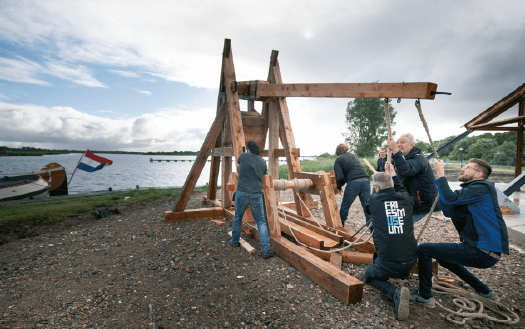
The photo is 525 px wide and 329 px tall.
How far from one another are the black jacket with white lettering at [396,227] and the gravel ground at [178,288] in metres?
0.68

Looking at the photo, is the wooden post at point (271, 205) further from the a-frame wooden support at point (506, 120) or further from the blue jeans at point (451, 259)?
the a-frame wooden support at point (506, 120)

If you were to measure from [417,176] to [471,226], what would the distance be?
1315 millimetres

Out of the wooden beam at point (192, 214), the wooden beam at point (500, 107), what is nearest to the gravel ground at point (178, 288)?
the wooden beam at point (192, 214)

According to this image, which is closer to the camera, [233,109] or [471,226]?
[471,226]

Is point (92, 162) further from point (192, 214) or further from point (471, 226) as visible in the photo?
point (471, 226)

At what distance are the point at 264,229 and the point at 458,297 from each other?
2.90m

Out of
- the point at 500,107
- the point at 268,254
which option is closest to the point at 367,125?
the point at 500,107

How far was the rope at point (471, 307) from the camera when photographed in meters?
2.96

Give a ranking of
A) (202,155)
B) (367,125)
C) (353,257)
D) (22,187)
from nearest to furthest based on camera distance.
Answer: (353,257), (202,155), (22,187), (367,125)

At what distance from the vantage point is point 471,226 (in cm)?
290

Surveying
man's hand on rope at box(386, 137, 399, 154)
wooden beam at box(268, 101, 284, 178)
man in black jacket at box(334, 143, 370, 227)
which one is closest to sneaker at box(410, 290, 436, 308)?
man's hand on rope at box(386, 137, 399, 154)

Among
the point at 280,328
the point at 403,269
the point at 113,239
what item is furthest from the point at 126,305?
the point at 403,269

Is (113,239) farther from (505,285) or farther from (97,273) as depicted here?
(505,285)

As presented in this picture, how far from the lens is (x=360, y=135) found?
4144 centimetres
